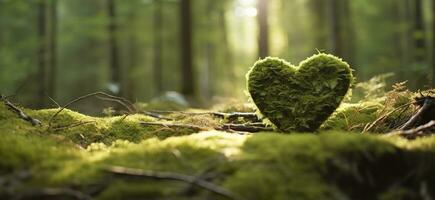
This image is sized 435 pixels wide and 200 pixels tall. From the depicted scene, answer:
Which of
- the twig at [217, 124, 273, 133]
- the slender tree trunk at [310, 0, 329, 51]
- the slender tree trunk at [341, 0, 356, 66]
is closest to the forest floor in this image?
the twig at [217, 124, 273, 133]

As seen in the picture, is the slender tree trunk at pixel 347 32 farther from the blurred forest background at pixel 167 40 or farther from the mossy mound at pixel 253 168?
the mossy mound at pixel 253 168

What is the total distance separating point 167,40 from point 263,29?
15563mm

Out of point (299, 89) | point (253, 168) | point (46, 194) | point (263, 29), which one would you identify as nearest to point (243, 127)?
point (299, 89)

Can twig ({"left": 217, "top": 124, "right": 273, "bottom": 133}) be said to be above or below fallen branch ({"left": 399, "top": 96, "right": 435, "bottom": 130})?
below

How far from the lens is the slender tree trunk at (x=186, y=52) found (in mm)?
12656

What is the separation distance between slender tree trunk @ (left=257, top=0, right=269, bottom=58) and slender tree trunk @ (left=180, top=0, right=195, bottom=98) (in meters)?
2.02

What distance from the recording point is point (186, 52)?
1290 cm

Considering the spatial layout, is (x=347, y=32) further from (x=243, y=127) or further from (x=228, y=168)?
(x=228, y=168)

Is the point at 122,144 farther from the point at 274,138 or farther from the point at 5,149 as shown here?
the point at 274,138

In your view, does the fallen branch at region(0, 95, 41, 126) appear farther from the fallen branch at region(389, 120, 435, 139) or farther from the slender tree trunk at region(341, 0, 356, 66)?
the slender tree trunk at region(341, 0, 356, 66)

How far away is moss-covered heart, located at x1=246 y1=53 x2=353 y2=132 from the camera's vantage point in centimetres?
354

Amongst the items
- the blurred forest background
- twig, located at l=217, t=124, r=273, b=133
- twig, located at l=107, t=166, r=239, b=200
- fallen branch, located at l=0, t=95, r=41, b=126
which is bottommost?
the blurred forest background

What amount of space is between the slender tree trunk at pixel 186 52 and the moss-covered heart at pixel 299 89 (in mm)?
8780

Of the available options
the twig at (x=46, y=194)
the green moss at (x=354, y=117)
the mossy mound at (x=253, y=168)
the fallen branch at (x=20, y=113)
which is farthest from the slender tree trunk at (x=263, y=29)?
the twig at (x=46, y=194)
